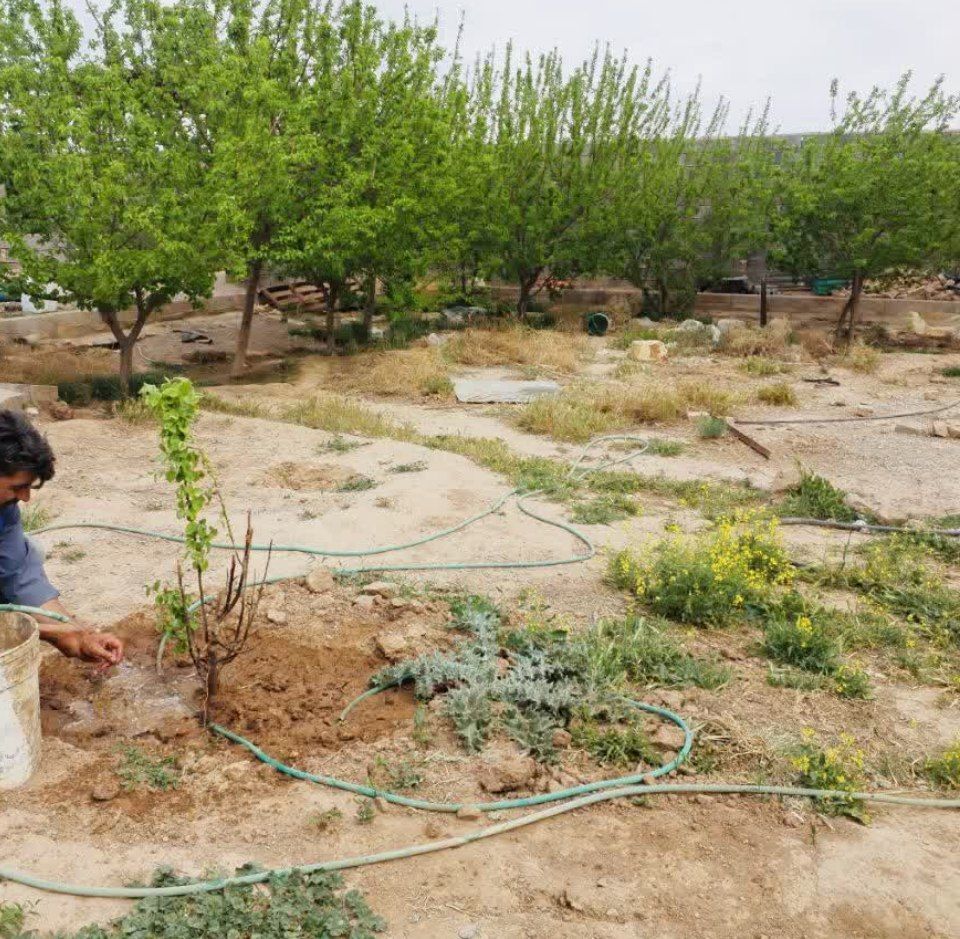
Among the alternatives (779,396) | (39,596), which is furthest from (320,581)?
(779,396)

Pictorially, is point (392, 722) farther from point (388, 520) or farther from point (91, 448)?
point (91, 448)

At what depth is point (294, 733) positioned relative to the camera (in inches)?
136

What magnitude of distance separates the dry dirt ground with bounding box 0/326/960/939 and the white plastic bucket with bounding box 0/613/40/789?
9 centimetres

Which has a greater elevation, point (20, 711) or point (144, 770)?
point (20, 711)

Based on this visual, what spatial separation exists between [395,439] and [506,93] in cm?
1073

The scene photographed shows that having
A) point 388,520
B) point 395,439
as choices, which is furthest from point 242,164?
point 388,520

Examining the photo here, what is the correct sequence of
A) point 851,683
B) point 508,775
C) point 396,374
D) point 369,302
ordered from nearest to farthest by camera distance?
point 508,775 → point 851,683 → point 396,374 → point 369,302

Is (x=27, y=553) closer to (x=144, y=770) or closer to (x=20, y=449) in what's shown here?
(x=20, y=449)

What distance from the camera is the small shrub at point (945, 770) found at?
10.9 feet

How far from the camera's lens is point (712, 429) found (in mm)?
9055

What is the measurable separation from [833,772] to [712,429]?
6.09 m

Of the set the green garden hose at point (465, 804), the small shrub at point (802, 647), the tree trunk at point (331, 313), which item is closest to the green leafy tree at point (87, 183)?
the tree trunk at point (331, 313)

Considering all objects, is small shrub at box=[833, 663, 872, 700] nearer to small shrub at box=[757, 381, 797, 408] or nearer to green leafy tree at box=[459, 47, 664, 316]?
small shrub at box=[757, 381, 797, 408]

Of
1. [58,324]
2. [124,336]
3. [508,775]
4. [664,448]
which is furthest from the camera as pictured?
[58,324]
